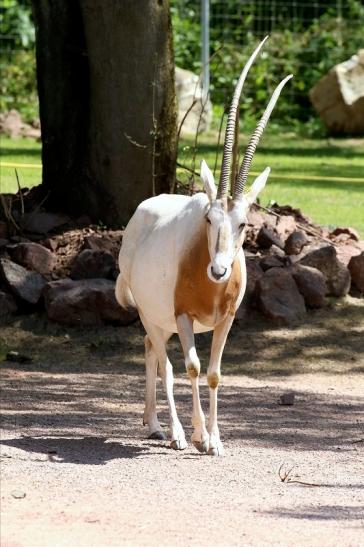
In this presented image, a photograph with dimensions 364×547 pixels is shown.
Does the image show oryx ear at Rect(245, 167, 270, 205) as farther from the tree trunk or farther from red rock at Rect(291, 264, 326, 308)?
the tree trunk

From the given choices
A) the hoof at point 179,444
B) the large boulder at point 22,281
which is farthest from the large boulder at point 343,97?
the hoof at point 179,444

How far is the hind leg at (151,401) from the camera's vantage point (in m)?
7.86

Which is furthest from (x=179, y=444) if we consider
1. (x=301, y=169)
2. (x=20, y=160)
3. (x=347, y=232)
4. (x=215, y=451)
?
(x=301, y=169)

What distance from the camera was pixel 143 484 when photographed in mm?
6492

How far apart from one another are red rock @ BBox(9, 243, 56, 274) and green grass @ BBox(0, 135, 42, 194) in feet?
10.8

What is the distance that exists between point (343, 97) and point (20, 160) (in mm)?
5527

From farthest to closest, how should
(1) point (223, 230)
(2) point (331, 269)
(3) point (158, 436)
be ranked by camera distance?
(2) point (331, 269)
(3) point (158, 436)
(1) point (223, 230)

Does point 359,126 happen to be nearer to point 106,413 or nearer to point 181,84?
point 181,84

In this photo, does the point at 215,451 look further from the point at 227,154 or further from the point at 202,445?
the point at 227,154

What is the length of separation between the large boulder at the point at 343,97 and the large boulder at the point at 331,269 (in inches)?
354

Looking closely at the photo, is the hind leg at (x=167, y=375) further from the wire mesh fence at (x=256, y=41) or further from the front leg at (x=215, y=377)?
the wire mesh fence at (x=256, y=41)

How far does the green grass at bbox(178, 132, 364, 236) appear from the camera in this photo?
14.3 meters

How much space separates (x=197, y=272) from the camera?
7238mm

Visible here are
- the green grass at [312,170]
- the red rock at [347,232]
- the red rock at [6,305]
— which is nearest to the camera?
the red rock at [6,305]
